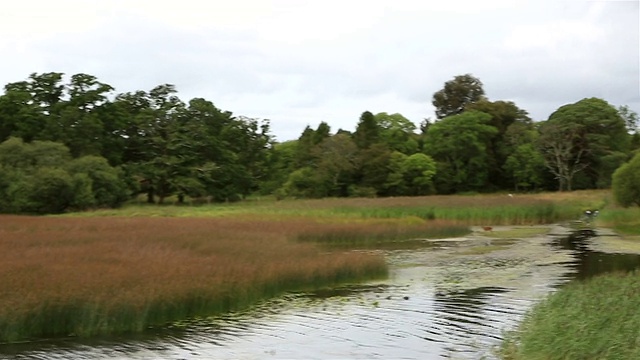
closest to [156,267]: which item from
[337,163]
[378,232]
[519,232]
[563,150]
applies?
[378,232]

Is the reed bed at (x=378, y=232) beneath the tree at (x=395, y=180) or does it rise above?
beneath

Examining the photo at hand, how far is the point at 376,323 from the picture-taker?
15.5 m

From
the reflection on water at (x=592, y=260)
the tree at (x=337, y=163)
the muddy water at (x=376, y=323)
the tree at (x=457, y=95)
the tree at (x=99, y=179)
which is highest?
the tree at (x=457, y=95)

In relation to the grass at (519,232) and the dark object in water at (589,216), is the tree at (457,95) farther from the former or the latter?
the grass at (519,232)

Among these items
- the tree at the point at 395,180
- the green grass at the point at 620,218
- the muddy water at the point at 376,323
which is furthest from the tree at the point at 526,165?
the muddy water at the point at 376,323

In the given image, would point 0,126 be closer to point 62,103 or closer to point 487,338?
point 62,103

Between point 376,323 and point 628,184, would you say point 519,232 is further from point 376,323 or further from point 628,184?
point 376,323

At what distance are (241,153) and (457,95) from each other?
41606 millimetres

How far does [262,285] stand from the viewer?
1867cm

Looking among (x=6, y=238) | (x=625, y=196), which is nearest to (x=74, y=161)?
(x=6, y=238)

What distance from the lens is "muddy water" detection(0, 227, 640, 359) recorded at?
12891mm

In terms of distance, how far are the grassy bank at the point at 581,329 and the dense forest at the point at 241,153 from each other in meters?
44.6

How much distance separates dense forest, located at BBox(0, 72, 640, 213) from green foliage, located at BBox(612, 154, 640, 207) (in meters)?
29.0

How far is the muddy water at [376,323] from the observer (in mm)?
12891
